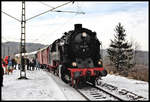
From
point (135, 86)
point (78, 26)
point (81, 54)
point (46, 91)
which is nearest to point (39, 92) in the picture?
point (46, 91)

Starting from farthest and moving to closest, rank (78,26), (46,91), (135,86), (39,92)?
(78,26) → (135,86) → (46,91) → (39,92)

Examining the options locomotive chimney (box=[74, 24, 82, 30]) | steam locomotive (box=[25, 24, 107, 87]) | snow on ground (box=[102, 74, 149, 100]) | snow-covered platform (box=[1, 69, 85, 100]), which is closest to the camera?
snow-covered platform (box=[1, 69, 85, 100])

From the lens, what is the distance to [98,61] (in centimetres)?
1430

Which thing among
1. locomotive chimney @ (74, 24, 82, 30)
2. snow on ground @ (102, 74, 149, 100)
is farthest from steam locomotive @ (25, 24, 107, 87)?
snow on ground @ (102, 74, 149, 100)

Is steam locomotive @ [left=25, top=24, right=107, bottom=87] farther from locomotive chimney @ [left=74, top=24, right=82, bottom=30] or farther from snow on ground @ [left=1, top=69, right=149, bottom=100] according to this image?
snow on ground @ [left=1, top=69, right=149, bottom=100]

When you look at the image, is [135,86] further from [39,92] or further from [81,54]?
[39,92]

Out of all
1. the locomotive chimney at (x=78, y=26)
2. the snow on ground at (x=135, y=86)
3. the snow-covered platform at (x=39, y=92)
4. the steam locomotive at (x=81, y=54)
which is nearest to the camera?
the snow-covered platform at (x=39, y=92)

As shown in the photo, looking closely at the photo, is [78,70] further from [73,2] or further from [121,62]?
[121,62]

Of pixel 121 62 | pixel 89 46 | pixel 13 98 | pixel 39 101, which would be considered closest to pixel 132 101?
pixel 39 101

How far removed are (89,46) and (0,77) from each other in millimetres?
5398

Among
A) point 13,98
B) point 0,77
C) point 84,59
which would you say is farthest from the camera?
point 84,59

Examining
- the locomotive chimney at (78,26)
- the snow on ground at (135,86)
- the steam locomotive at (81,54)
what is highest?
the locomotive chimney at (78,26)

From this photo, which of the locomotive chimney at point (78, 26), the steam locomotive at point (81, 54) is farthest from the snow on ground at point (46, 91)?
the locomotive chimney at point (78, 26)

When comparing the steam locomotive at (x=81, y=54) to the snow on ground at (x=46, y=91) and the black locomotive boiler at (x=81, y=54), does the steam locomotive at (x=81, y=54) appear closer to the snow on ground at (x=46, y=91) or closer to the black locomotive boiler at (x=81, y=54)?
the black locomotive boiler at (x=81, y=54)
